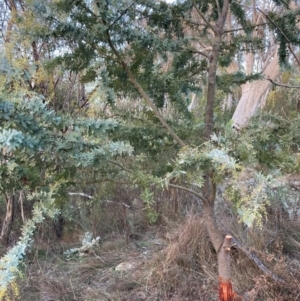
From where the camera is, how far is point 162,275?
2154 mm

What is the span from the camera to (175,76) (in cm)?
155

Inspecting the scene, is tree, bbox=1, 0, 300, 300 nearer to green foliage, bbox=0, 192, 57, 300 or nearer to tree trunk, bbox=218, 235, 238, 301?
tree trunk, bbox=218, 235, 238, 301

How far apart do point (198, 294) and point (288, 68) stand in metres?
1.40

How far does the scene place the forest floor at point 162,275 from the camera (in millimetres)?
1975

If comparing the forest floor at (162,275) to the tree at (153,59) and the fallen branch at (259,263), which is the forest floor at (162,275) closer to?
the fallen branch at (259,263)

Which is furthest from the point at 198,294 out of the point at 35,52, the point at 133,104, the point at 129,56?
the point at 35,52

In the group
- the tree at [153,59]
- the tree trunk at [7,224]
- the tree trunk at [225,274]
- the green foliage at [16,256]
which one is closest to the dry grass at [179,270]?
the tree trunk at [7,224]

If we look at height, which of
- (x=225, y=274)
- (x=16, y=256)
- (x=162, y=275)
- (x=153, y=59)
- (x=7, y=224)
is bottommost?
(x=162, y=275)

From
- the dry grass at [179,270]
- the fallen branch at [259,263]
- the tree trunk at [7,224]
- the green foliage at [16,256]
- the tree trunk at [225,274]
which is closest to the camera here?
the green foliage at [16,256]

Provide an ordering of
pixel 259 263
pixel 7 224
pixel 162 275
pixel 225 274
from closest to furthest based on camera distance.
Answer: pixel 225 274, pixel 259 263, pixel 162 275, pixel 7 224

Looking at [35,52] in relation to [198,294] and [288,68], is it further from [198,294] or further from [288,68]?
[198,294]

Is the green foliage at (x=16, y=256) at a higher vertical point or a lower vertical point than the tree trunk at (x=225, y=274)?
higher

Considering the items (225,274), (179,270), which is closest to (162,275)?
(179,270)

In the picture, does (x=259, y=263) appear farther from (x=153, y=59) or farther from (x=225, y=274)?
(x=153, y=59)
